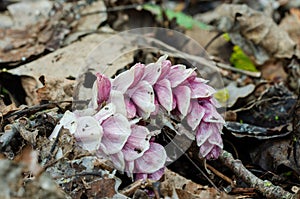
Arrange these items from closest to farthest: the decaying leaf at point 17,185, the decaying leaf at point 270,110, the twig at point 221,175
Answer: the decaying leaf at point 17,185, the twig at point 221,175, the decaying leaf at point 270,110

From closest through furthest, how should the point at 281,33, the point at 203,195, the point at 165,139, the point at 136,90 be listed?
the point at 203,195
the point at 136,90
the point at 165,139
the point at 281,33

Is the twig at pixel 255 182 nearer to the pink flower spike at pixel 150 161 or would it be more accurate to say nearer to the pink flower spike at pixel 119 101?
the pink flower spike at pixel 150 161

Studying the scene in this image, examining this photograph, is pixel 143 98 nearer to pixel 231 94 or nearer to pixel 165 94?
pixel 165 94

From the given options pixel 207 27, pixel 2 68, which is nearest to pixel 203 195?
pixel 2 68

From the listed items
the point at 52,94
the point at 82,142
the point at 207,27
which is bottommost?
the point at 207,27

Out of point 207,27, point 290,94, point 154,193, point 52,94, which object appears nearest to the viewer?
point 154,193

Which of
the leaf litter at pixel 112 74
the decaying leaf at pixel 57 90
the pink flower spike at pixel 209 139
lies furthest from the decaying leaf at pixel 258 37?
the pink flower spike at pixel 209 139

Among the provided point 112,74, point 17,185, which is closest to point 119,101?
point 17,185

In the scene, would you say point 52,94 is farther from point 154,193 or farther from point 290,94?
point 290,94
